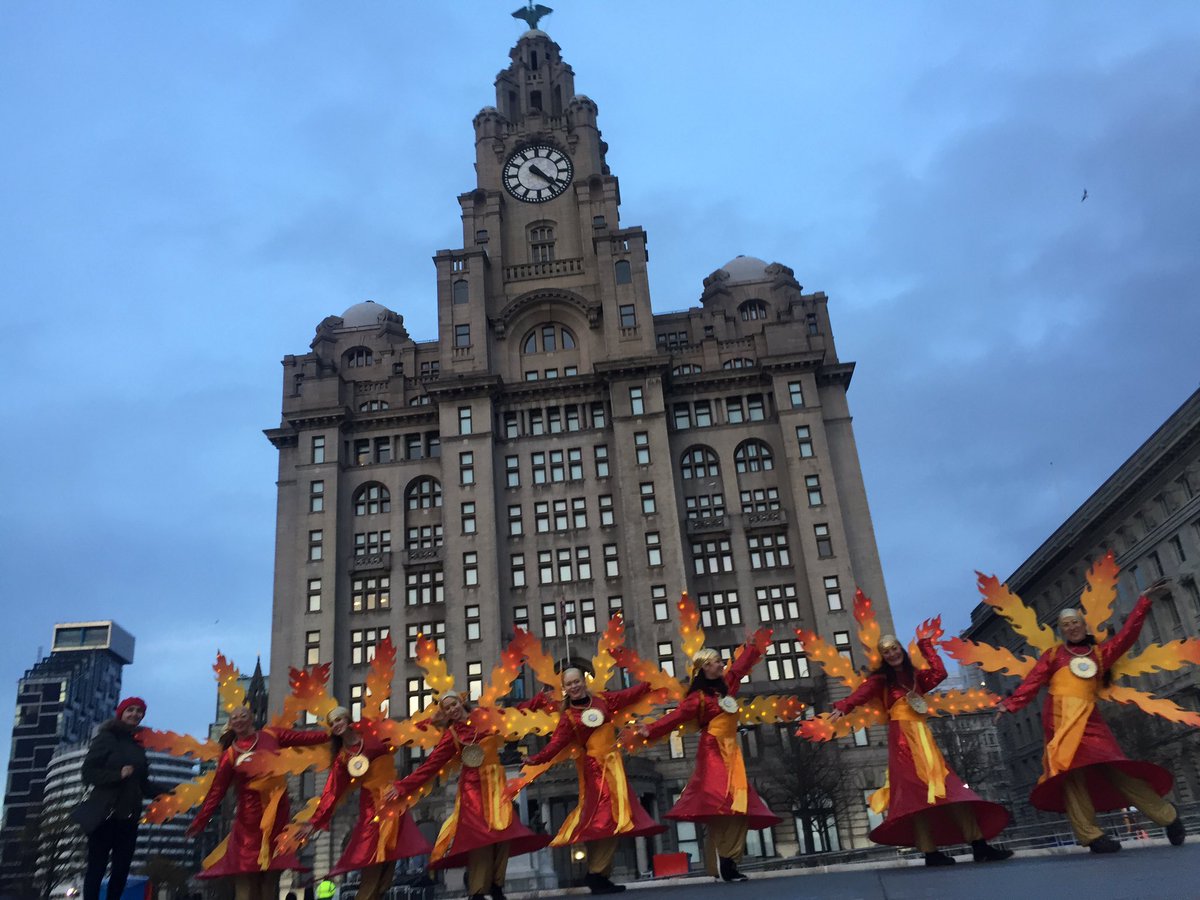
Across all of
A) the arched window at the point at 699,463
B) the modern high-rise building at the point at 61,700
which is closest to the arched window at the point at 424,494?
the arched window at the point at 699,463

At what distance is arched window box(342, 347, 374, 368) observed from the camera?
67.8m

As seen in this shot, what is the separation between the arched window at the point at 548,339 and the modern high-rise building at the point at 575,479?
12 centimetres

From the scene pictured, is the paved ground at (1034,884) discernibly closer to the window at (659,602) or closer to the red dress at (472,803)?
the red dress at (472,803)

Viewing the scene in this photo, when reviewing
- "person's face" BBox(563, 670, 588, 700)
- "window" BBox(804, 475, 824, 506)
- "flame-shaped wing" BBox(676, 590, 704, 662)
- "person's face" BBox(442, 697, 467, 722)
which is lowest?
"person's face" BBox(442, 697, 467, 722)

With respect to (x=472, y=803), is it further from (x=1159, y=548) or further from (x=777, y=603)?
(x=1159, y=548)

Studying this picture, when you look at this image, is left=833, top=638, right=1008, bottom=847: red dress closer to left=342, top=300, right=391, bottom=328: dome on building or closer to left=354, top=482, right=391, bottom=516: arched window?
left=354, top=482, right=391, bottom=516: arched window

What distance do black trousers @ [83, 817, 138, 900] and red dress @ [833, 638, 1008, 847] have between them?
→ 9926 millimetres

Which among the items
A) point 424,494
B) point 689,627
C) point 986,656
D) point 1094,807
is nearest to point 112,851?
point 689,627

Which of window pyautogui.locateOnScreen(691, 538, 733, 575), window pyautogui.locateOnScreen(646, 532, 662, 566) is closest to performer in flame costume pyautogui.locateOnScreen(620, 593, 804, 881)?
window pyautogui.locateOnScreen(646, 532, 662, 566)

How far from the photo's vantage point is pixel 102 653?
586 ft

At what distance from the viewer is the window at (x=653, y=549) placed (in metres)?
56.1

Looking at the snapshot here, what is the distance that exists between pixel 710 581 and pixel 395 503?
2034cm

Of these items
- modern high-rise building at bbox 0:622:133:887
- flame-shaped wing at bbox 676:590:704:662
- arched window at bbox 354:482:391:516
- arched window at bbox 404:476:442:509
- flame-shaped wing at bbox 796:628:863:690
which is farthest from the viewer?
modern high-rise building at bbox 0:622:133:887

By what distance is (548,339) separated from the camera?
64375mm
